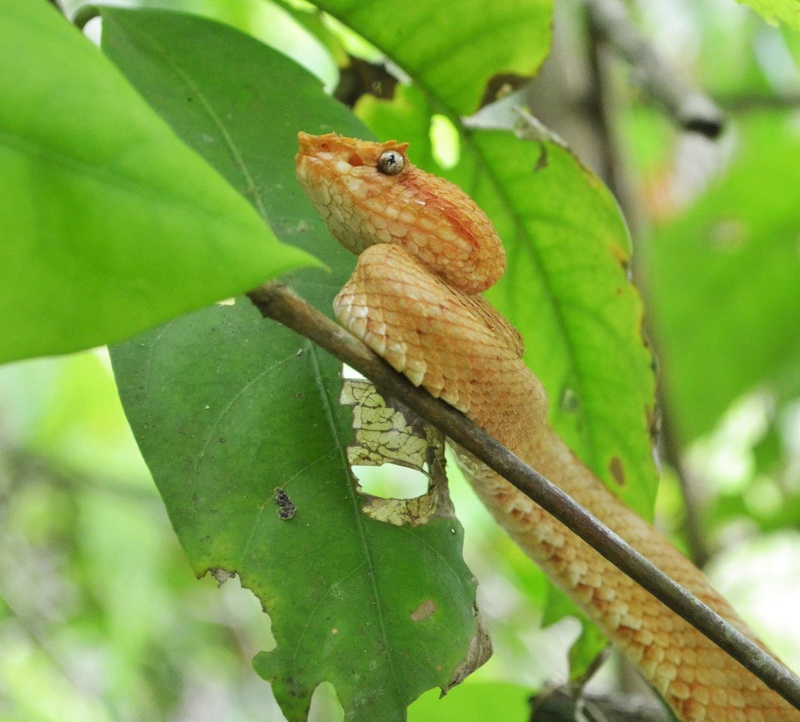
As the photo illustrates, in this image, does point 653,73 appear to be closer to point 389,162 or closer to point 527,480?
point 389,162

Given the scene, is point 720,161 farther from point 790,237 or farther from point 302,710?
point 302,710

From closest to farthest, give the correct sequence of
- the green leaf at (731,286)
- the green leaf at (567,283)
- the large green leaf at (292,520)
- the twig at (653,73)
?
the large green leaf at (292,520), the green leaf at (567,283), the twig at (653,73), the green leaf at (731,286)

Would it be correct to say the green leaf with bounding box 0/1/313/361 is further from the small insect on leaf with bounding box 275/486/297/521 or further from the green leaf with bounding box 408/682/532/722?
the green leaf with bounding box 408/682/532/722

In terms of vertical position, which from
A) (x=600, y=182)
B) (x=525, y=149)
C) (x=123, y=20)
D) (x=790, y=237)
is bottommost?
(x=600, y=182)

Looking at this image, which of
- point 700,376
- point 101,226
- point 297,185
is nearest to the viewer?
point 101,226

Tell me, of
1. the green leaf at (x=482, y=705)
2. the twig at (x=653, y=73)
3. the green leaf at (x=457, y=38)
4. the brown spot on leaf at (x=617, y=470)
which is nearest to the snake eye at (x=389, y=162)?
the green leaf at (x=457, y=38)

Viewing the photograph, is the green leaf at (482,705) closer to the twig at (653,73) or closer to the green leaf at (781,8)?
the green leaf at (781,8)

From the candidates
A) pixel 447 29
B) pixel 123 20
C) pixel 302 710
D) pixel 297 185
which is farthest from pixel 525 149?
pixel 302 710
